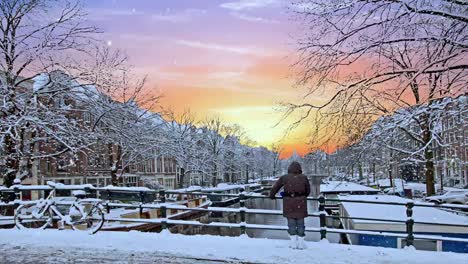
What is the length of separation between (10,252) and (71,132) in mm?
10737

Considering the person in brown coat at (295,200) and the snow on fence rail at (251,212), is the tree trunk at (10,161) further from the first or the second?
the person in brown coat at (295,200)

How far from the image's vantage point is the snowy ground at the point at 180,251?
8.16 m

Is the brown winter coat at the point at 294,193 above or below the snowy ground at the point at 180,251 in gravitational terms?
above

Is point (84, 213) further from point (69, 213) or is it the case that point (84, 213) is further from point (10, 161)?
point (10, 161)

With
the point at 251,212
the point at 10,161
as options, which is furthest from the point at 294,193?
the point at 10,161

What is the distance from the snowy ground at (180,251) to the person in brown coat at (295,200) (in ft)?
1.41

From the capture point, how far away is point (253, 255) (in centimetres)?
848

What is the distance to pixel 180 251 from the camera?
29.1 feet

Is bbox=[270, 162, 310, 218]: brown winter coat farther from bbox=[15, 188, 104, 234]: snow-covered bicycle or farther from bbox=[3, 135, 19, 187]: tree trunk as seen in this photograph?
bbox=[3, 135, 19, 187]: tree trunk

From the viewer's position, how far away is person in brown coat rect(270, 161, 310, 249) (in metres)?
9.28

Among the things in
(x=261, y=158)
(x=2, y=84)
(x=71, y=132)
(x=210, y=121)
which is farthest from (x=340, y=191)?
(x=261, y=158)

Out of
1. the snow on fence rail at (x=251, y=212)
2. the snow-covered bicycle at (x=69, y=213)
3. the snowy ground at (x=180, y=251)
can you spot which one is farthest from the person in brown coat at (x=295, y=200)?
the snow-covered bicycle at (x=69, y=213)

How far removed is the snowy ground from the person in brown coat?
1.41 ft

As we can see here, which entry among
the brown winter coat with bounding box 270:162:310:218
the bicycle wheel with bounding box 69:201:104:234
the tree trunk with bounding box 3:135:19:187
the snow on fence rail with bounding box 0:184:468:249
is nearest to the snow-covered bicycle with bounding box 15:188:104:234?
the bicycle wheel with bounding box 69:201:104:234
